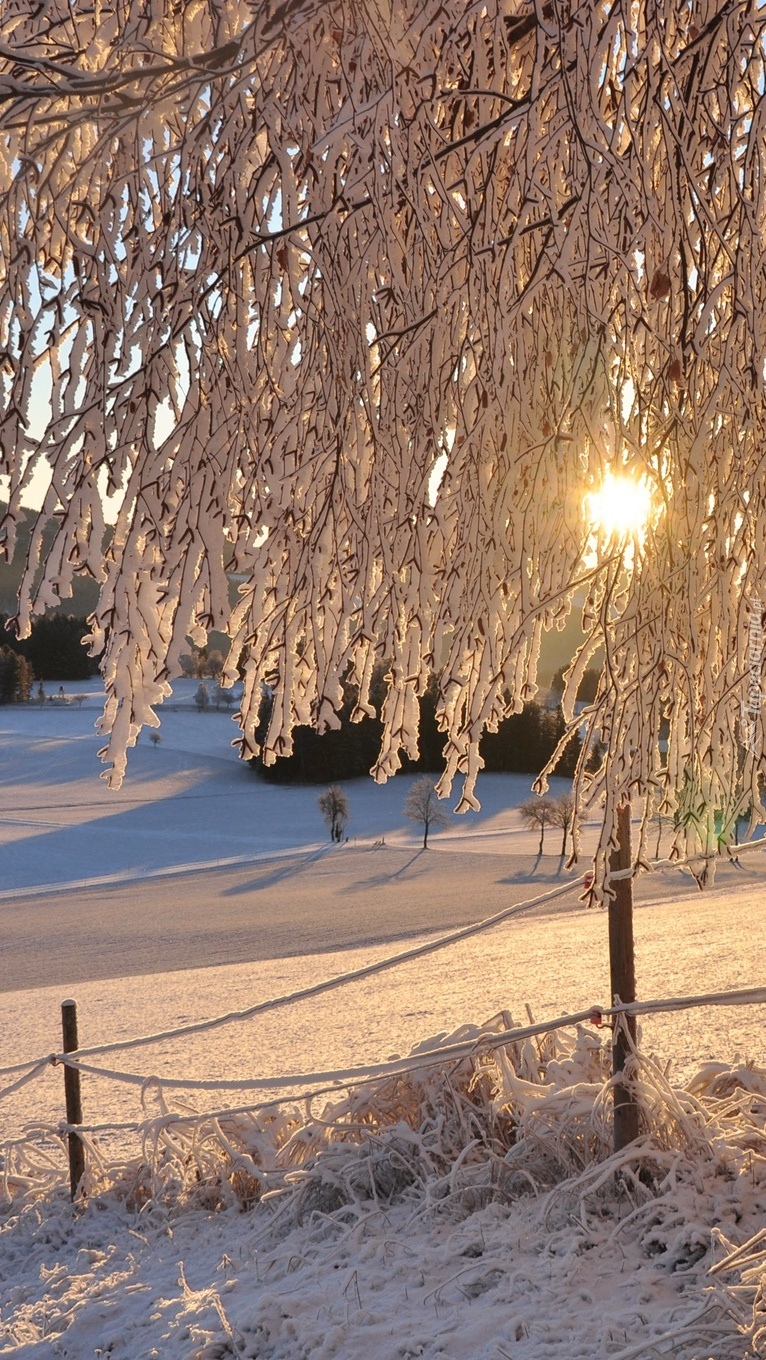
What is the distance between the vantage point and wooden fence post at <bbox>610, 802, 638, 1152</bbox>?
307cm

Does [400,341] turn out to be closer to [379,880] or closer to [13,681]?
[379,880]

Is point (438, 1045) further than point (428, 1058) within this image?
Yes

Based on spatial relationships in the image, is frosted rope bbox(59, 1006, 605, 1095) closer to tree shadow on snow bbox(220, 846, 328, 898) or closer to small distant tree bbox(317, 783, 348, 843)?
tree shadow on snow bbox(220, 846, 328, 898)

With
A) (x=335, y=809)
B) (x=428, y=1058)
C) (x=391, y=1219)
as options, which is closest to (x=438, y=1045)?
(x=428, y=1058)

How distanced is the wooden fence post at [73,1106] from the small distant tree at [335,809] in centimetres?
3072

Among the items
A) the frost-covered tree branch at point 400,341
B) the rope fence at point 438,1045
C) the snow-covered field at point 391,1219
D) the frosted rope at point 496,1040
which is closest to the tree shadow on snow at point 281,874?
the snow-covered field at point 391,1219

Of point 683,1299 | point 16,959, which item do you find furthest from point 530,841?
point 683,1299

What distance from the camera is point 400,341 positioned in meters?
1.97

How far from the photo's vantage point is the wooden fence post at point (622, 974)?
10.1 ft

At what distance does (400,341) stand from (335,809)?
33.7 metres

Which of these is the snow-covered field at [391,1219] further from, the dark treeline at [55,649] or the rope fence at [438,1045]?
the dark treeline at [55,649]

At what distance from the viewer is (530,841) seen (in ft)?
105

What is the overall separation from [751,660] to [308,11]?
140cm

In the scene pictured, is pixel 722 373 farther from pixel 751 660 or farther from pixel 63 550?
pixel 63 550
